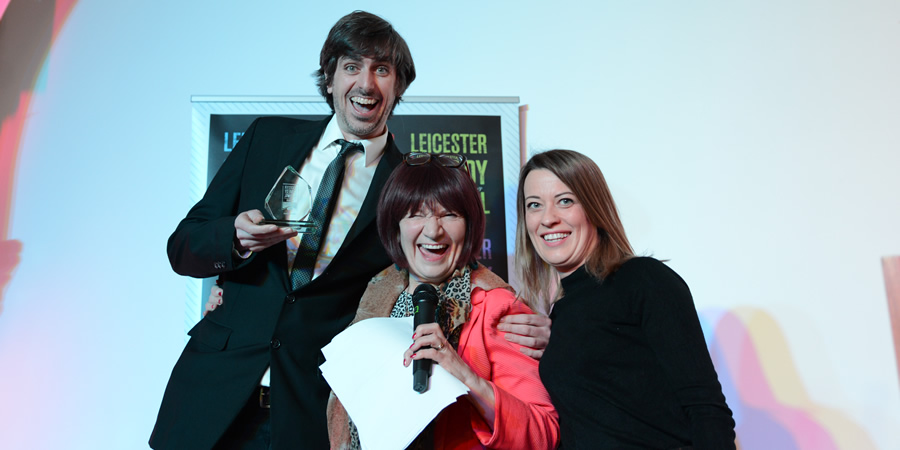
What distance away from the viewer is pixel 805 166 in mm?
3049

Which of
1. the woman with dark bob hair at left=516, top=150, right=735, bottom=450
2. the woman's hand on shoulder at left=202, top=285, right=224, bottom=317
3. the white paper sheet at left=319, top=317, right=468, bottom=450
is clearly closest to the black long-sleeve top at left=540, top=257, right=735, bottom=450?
the woman with dark bob hair at left=516, top=150, right=735, bottom=450

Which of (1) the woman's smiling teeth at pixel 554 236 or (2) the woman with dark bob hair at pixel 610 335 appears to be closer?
(2) the woman with dark bob hair at pixel 610 335

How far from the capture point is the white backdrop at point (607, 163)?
111 inches

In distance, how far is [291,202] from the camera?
5.36 feet

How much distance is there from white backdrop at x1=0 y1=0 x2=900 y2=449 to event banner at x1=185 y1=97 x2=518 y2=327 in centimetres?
14

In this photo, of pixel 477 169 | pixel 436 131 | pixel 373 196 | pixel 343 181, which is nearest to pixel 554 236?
pixel 373 196

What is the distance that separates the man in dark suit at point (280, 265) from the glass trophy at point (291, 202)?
3 cm

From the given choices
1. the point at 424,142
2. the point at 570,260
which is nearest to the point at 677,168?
the point at 424,142

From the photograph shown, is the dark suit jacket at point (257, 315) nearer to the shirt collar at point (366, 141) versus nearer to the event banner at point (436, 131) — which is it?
the shirt collar at point (366, 141)

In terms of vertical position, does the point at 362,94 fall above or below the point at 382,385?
above

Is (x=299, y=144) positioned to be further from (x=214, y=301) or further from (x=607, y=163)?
(x=607, y=163)

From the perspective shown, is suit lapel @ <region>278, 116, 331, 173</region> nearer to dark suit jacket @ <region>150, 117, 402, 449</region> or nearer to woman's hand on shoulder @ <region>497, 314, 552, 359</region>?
dark suit jacket @ <region>150, 117, 402, 449</region>

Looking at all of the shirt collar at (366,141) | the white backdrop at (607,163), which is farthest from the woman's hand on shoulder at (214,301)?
the white backdrop at (607,163)

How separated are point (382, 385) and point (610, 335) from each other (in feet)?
1.88
